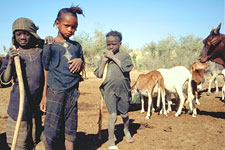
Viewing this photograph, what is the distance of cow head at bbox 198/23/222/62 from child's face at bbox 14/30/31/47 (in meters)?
3.74

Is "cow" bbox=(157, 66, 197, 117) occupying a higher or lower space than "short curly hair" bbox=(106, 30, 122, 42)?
lower

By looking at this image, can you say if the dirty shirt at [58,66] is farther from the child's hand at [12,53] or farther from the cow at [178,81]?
the cow at [178,81]

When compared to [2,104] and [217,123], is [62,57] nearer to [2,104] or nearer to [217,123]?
[217,123]

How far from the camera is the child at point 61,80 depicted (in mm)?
2611

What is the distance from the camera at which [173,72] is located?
7.43 metres

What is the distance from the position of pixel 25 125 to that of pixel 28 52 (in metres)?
0.91

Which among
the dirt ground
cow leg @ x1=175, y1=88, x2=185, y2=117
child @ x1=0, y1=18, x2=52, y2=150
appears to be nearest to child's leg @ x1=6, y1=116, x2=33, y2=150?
child @ x1=0, y1=18, x2=52, y2=150

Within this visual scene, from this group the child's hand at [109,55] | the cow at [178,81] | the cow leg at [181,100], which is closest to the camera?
the child's hand at [109,55]

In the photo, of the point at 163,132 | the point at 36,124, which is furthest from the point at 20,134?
the point at 163,132

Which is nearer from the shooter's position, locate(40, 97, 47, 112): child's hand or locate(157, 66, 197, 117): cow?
locate(40, 97, 47, 112): child's hand

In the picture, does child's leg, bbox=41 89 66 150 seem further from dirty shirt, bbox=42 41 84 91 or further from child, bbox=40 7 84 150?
dirty shirt, bbox=42 41 84 91

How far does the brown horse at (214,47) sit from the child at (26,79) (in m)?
3.71

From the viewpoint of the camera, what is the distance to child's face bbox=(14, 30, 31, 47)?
99.7 inches

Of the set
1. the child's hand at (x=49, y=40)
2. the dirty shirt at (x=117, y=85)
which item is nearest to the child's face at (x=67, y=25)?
the child's hand at (x=49, y=40)
